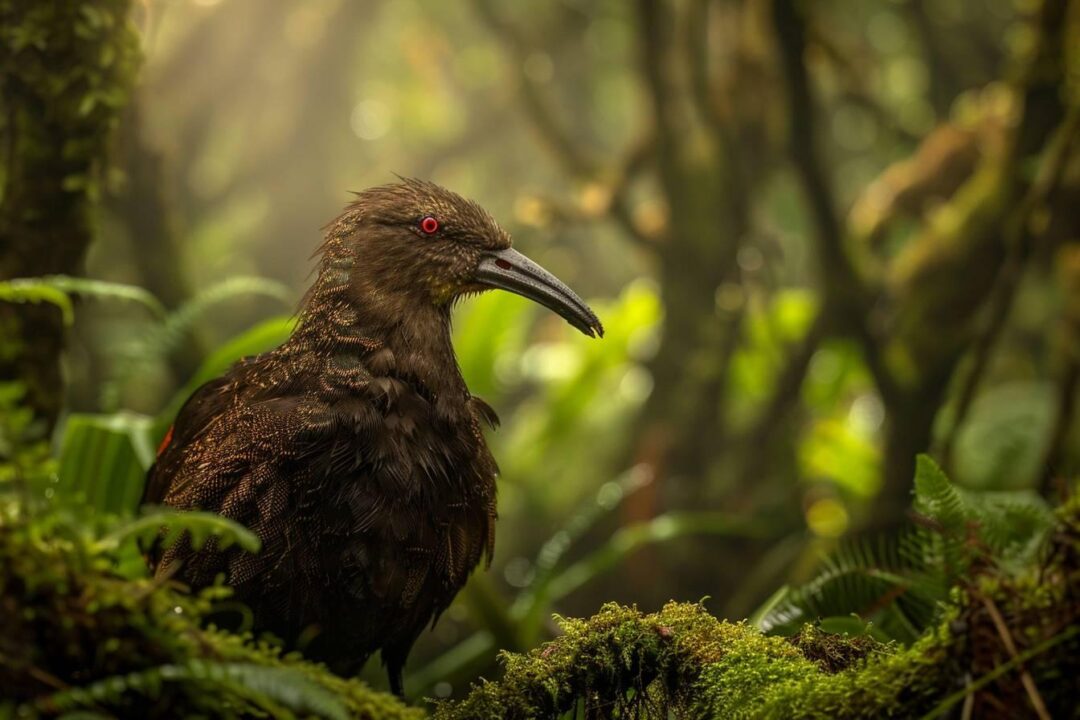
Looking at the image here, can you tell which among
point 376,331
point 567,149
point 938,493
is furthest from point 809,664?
point 567,149

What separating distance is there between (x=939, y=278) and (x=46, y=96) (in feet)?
13.4

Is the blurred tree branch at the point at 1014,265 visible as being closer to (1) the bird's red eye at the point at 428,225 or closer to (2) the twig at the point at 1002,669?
(1) the bird's red eye at the point at 428,225

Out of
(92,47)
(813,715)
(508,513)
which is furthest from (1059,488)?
(508,513)

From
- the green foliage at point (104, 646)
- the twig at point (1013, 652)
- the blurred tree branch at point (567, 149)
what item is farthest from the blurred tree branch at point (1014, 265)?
the green foliage at point (104, 646)

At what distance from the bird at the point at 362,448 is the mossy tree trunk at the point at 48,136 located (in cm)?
56

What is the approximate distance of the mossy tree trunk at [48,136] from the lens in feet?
10.8

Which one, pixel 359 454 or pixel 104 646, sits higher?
pixel 359 454

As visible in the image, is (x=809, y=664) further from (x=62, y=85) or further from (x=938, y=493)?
(x=62, y=85)

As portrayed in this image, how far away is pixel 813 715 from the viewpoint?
1796mm

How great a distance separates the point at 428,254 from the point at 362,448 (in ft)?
2.22

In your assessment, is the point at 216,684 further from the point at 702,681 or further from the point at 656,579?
the point at 656,579

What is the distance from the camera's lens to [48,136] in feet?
11.0

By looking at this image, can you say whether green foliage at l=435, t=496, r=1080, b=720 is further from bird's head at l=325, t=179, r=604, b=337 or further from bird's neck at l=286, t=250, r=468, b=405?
bird's head at l=325, t=179, r=604, b=337

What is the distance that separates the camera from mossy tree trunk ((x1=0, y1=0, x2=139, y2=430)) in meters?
3.29
